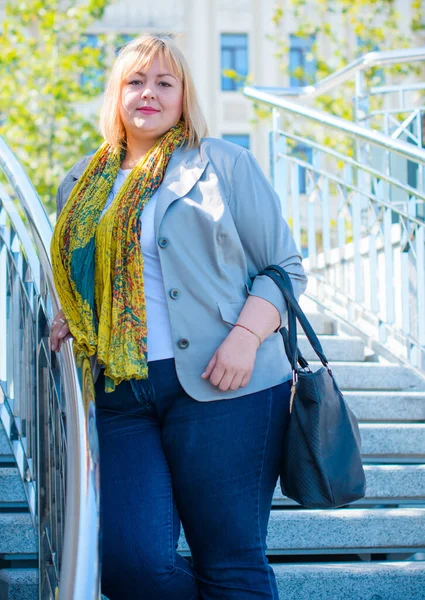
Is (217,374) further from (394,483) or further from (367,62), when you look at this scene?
(367,62)

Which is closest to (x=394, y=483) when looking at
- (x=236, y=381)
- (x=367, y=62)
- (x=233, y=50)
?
(x=236, y=381)

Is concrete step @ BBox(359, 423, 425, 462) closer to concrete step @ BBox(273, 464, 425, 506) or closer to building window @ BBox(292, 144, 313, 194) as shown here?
concrete step @ BBox(273, 464, 425, 506)

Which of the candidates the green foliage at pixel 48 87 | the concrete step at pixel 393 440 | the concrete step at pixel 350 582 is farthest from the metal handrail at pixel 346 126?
the green foliage at pixel 48 87

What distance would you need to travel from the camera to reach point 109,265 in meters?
2.06

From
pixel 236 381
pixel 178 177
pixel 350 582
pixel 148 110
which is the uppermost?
pixel 148 110

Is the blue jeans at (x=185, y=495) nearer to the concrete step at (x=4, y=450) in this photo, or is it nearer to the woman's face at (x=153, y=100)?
the woman's face at (x=153, y=100)

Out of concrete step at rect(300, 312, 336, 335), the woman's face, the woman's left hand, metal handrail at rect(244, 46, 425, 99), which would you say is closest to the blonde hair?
the woman's face

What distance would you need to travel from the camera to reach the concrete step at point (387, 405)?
390 cm

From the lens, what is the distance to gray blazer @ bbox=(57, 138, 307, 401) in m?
2.03

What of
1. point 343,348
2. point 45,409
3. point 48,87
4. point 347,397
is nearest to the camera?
point 45,409

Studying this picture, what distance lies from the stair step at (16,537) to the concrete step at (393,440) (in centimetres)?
140

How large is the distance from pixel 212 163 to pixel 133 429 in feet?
2.24

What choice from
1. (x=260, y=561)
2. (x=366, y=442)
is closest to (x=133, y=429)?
(x=260, y=561)

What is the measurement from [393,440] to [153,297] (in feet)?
6.25
